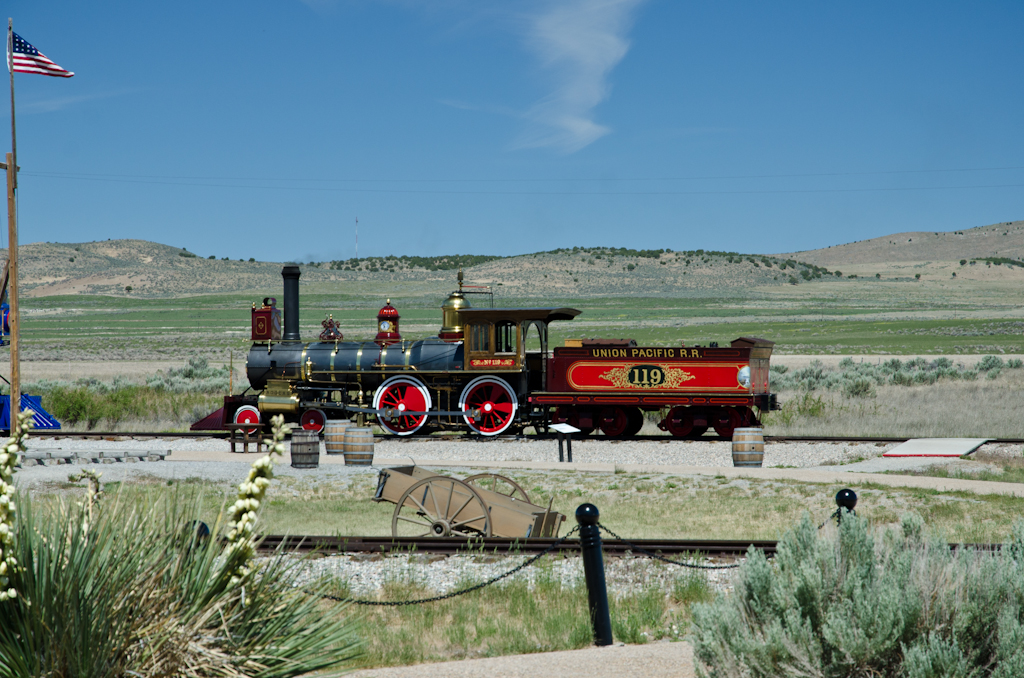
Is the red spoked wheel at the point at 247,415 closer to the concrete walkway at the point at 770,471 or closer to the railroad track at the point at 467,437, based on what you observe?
the railroad track at the point at 467,437

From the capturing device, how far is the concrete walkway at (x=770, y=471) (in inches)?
512

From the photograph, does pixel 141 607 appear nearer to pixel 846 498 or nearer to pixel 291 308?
pixel 846 498

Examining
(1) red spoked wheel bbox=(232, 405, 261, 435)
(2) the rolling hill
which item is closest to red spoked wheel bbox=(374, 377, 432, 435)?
(1) red spoked wheel bbox=(232, 405, 261, 435)

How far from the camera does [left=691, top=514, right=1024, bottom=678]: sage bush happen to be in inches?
176

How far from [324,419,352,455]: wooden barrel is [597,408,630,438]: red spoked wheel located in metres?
5.47

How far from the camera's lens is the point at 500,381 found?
776 inches

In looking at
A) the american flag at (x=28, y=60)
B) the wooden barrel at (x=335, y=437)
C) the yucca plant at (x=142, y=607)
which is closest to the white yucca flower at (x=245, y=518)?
the yucca plant at (x=142, y=607)

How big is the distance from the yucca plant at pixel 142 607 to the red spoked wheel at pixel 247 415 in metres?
16.1

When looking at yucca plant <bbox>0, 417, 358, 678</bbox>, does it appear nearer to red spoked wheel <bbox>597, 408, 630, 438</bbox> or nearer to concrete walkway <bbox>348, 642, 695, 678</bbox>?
concrete walkway <bbox>348, 642, 695, 678</bbox>

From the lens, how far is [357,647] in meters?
4.97

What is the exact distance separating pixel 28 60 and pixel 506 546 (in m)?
11.8

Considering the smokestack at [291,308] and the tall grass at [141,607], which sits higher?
the smokestack at [291,308]

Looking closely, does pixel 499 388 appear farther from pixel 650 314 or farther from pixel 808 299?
pixel 808 299

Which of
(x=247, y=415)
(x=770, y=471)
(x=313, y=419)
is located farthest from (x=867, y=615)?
(x=247, y=415)
